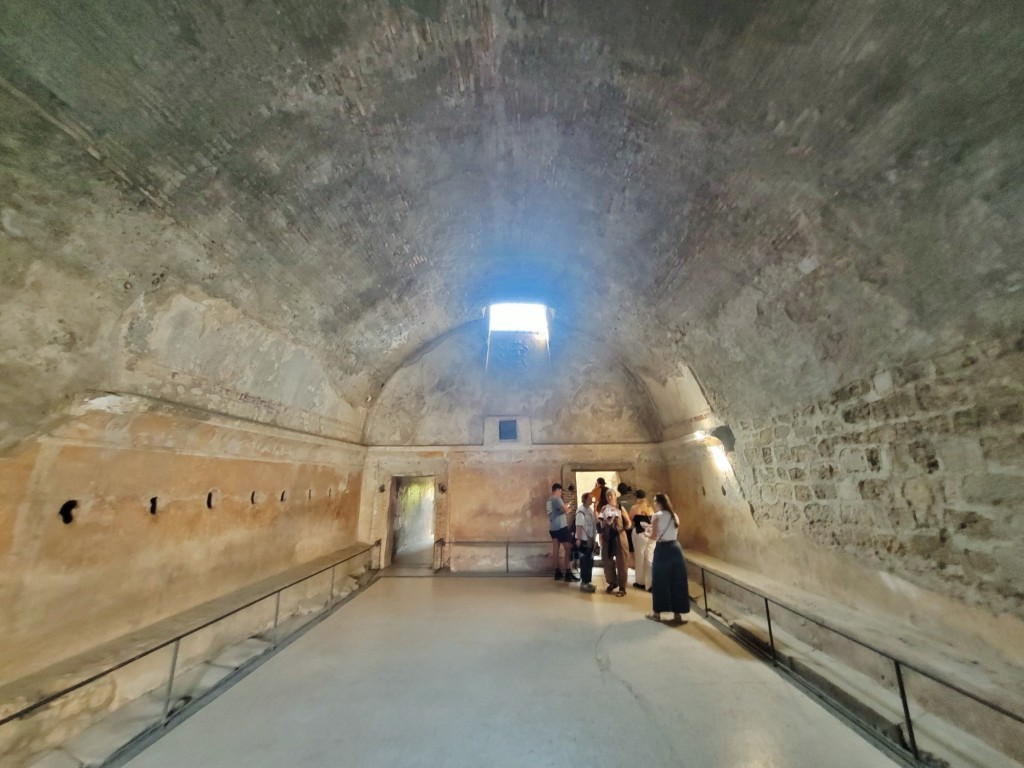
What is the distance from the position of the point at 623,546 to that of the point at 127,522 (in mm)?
6233

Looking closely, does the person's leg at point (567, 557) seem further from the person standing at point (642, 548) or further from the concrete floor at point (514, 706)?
the concrete floor at point (514, 706)

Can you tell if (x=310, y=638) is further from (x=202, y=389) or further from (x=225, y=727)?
(x=202, y=389)

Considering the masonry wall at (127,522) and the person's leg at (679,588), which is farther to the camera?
the person's leg at (679,588)

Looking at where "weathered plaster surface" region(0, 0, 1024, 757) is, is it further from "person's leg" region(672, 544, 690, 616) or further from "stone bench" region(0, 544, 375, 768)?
"person's leg" region(672, 544, 690, 616)

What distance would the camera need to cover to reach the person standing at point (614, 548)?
6.42 meters

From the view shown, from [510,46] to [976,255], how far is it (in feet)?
11.4

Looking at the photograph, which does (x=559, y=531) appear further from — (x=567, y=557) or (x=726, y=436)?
(x=726, y=436)

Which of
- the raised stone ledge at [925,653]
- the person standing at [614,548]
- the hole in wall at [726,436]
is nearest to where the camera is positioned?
the raised stone ledge at [925,653]

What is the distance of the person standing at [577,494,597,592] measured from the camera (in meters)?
6.76

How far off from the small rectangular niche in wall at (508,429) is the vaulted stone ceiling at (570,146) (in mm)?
4973

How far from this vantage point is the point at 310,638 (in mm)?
4648

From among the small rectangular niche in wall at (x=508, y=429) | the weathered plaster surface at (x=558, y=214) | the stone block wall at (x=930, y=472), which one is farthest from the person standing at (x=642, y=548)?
the small rectangular niche in wall at (x=508, y=429)

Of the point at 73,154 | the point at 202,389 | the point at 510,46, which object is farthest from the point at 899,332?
the point at 202,389

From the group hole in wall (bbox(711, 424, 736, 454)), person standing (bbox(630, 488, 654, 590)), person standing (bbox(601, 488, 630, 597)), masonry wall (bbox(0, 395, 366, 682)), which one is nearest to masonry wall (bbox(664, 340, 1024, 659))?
hole in wall (bbox(711, 424, 736, 454))
